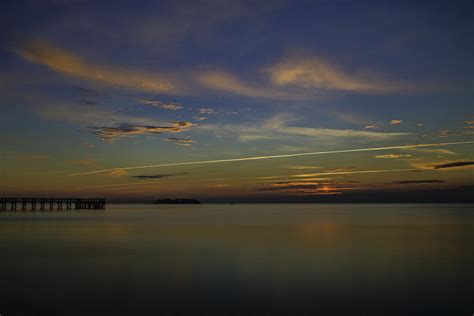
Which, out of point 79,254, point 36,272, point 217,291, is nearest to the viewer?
point 217,291

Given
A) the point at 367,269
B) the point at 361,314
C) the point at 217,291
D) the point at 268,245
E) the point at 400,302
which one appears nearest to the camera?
the point at 361,314

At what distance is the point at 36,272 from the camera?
1911 centimetres

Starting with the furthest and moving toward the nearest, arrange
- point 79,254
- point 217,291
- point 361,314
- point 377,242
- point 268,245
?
1. point 377,242
2. point 268,245
3. point 79,254
4. point 217,291
5. point 361,314

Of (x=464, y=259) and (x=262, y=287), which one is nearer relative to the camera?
(x=262, y=287)

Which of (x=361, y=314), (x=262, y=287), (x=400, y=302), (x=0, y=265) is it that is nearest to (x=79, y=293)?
(x=262, y=287)

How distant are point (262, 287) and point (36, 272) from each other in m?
10.7

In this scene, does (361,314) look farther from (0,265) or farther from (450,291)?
(0,265)

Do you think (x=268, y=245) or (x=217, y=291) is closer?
(x=217, y=291)

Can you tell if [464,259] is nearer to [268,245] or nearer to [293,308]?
[268,245]

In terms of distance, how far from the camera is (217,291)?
51.2 ft

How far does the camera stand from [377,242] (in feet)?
107

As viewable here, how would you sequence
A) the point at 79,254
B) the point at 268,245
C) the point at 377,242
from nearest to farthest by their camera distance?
1. the point at 79,254
2. the point at 268,245
3. the point at 377,242

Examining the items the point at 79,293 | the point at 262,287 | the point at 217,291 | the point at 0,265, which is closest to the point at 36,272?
the point at 0,265

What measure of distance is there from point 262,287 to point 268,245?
14.4 m
